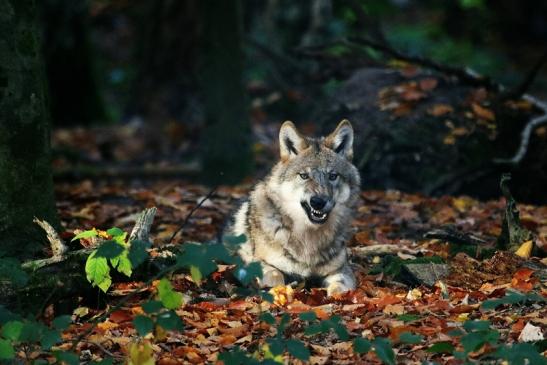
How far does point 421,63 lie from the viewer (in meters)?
12.4

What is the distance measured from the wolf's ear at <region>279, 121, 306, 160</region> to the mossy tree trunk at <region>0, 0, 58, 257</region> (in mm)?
2163

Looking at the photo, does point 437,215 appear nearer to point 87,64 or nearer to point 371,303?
point 371,303

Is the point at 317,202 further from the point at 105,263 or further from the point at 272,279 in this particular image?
the point at 105,263

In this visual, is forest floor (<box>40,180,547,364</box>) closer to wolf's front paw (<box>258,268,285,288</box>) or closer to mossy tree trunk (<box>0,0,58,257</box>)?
wolf's front paw (<box>258,268,285,288</box>)

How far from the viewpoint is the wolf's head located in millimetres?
7082

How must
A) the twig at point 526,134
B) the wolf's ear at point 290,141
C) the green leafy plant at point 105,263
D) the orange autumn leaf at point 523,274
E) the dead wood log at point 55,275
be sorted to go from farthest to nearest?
the twig at point 526,134
the wolf's ear at point 290,141
the orange autumn leaf at point 523,274
the dead wood log at point 55,275
the green leafy plant at point 105,263

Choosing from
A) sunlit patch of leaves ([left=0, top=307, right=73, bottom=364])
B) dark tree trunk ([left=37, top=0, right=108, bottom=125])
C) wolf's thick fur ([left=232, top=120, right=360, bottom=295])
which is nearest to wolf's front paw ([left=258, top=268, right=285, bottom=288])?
wolf's thick fur ([left=232, top=120, right=360, bottom=295])

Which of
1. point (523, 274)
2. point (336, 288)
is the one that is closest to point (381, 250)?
point (336, 288)

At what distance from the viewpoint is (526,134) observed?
1083 cm

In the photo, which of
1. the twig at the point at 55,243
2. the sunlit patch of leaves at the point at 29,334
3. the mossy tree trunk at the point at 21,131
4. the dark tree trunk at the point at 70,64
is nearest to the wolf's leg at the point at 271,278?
the twig at the point at 55,243

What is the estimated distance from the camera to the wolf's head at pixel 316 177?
23.2 feet

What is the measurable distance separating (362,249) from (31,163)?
3378 mm

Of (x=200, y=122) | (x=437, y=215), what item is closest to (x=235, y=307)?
(x=437, y=215)

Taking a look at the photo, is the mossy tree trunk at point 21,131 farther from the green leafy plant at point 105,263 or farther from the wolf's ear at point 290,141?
the wolf's ear at point 290,141
